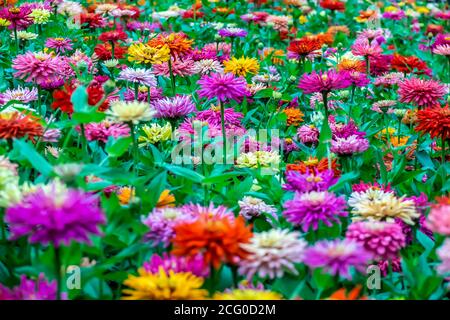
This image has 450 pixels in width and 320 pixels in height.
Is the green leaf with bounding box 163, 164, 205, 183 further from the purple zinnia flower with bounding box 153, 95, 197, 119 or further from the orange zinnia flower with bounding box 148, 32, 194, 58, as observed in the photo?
the orange zinnia flower with bounding box 148, 32, 194, 58

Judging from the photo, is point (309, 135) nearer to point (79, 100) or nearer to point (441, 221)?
point (79, 100)

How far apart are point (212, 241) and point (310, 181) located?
1.73 ft

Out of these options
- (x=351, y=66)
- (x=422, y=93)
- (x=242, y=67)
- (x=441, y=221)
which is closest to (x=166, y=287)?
(x=441, y=221)

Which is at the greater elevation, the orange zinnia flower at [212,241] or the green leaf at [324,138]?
the green leaf at [324,138]

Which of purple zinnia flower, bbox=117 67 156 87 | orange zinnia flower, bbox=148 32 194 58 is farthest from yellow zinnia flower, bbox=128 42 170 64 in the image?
purple zinnia flower, bbox=117 67 156 87

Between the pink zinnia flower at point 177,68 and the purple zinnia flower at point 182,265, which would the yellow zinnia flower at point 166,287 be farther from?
the pink zinnia flower at point 177,68

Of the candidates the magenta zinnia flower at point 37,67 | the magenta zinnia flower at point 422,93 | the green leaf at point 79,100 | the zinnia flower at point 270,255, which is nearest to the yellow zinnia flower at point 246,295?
the zinnia flower at point 270,255

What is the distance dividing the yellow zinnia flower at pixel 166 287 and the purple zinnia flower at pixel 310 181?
0.53m

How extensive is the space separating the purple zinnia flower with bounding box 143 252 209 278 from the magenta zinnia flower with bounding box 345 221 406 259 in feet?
1.16

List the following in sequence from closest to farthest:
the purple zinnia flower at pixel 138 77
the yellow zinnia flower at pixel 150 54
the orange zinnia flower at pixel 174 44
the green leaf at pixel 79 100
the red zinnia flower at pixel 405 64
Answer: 1. the green leaf at pixel 79 100
2. the purple zinnia flower at pixel 138 77
3. the yellow zinnia flower at pixel 150 54
4. the orange zinnia flower at pixel 174 44
5. the red zinnia flower at pixel 405 64

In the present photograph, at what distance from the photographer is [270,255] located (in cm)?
142

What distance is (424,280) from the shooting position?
1.53 metres

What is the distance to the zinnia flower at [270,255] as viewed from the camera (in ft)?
4.62
